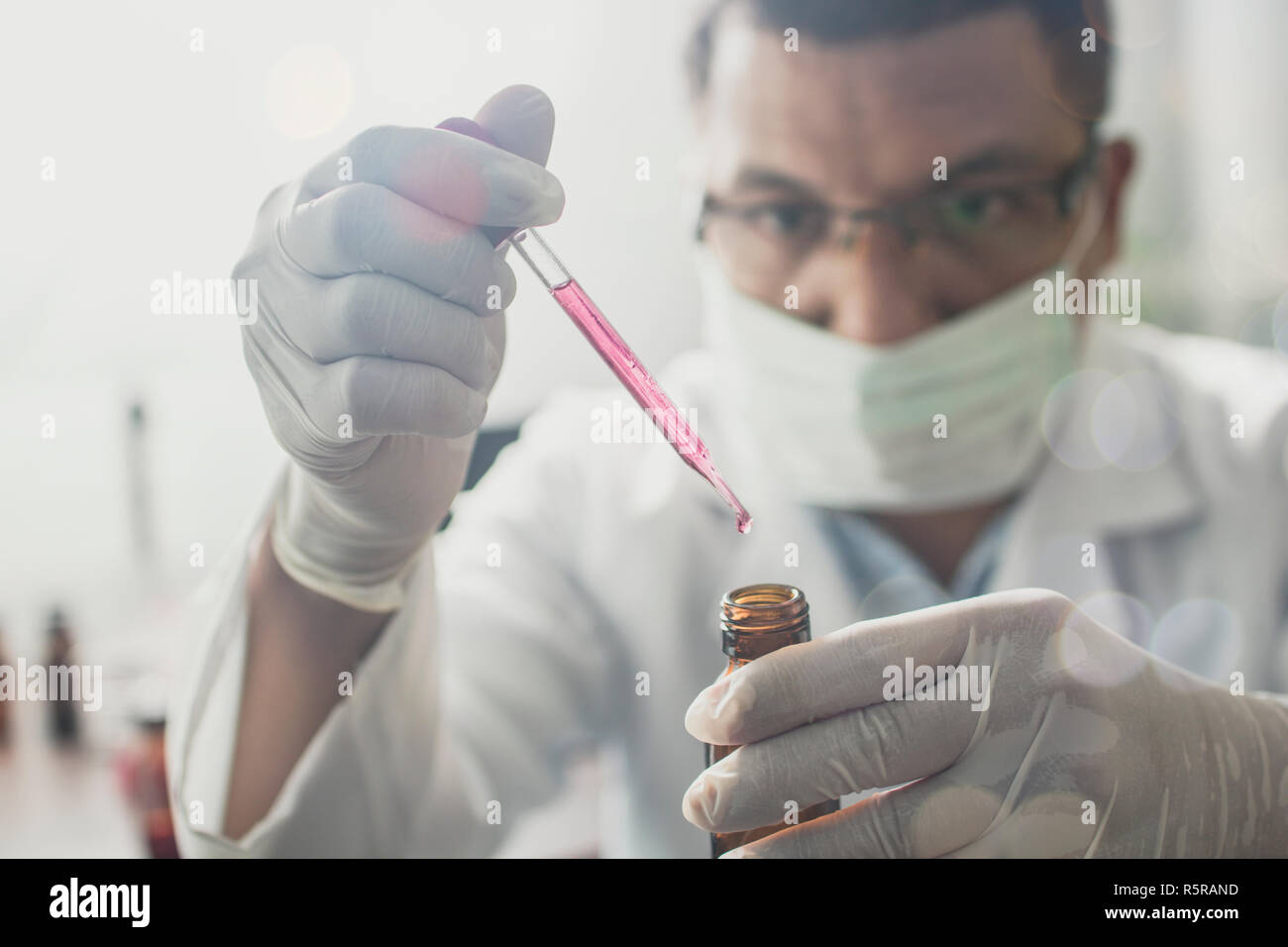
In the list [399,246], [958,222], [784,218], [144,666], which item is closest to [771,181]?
[784,218]

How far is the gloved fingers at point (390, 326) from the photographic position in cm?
48

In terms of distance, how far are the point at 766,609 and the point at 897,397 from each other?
1.32 ft

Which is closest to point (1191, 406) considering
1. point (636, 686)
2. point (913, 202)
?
point (913, 202)

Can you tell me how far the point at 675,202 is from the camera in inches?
36.5

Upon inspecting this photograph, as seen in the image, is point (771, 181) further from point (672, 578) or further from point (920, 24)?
point (672, 578)

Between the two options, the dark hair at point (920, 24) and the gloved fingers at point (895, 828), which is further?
the dark hair at point (920, 24)

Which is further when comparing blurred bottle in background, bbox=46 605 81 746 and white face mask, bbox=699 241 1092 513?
blurred bottle in background, bbox=46 605 81 746

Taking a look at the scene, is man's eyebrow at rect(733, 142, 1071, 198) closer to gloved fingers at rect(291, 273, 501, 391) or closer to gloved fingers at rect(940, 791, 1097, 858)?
gloved fingers at rect(291, 273, 501, 391)

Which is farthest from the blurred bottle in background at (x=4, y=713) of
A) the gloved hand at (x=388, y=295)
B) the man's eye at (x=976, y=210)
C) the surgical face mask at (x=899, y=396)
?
the man's eye at (x=976, y=210)

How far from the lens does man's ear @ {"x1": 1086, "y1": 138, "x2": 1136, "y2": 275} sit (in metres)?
0.85

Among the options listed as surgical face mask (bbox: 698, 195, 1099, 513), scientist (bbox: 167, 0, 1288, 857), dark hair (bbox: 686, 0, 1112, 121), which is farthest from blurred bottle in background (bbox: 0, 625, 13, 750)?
dark hair (bbox: 686, 0, 1112, 121)

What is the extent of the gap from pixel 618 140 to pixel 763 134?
18cm

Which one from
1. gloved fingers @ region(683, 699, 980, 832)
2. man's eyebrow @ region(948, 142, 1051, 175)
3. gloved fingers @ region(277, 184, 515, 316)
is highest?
man's eyebrow @ region(948, 142, 1051, 175)

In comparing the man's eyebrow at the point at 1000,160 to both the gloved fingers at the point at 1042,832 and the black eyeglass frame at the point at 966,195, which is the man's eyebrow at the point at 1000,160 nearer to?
the black eyeglass frame at the point at 966,195
